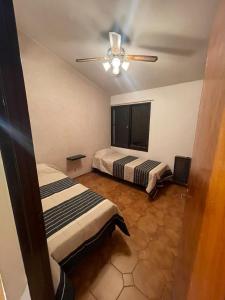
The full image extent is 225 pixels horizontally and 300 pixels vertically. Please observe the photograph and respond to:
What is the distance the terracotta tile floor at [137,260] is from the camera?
1.13 metres

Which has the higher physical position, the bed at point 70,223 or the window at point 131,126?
the window at point 131,126

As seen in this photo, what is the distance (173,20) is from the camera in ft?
4.79

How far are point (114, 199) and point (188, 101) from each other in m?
2.41

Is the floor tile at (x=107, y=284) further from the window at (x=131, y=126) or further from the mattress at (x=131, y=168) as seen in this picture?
the window at (x=131, y=126)

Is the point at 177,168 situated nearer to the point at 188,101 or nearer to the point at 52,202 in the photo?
the point at 188,101

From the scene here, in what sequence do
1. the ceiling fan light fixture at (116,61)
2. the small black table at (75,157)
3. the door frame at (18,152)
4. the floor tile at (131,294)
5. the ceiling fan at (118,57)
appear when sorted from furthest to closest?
1. the small black table at (75,157)
2. the ceiling fan light fixture at (116,61)
3. the ceiling fan at (118,57)
4. the floor tile at (131,294)
5. the door frame at (18,152)

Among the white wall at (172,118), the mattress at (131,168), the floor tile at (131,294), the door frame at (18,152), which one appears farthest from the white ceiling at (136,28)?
the floor tile at (131,294)

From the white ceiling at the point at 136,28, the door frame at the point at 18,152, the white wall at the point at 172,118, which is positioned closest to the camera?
the door frame at the point at 18,152

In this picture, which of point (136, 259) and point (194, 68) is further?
point (194, 68)

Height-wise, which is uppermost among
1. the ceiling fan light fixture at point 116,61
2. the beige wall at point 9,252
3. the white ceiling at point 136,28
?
the white ceiling at point 136,28

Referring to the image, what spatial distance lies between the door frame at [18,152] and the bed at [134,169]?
2.15 metres

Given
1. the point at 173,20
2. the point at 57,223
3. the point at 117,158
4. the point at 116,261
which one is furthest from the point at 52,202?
the point at 173,20

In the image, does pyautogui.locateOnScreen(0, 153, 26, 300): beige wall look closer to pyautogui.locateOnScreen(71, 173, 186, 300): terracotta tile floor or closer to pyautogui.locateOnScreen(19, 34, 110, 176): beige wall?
pyautogui.locateOnScreen(71, 173, 186, 300): terracotta tile floor

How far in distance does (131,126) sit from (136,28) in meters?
2.20
